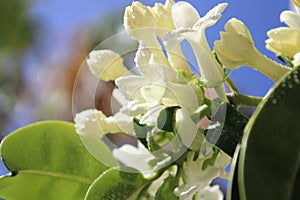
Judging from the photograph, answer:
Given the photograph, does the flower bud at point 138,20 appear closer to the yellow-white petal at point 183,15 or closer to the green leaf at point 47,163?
the yellow-white petal at point 183,15

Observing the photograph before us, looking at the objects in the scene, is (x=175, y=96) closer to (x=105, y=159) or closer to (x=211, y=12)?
(x=211, y=12)

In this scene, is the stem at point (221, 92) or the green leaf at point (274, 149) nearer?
the green leaf at point (274, 149)

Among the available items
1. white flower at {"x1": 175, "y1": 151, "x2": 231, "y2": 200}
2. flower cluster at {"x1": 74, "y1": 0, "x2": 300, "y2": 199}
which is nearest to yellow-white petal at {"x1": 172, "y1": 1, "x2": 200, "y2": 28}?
flower cluster at {"x1": 74, "y1": 0, "x2": 300, "y2": 199}

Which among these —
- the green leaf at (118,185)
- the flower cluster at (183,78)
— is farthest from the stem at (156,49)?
the green leaf at (118,185)

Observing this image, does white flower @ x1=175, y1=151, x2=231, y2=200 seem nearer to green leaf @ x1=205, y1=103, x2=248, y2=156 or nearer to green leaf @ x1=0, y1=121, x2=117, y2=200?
green leaf @ x1=205, y1=103, x2=248, y2=156

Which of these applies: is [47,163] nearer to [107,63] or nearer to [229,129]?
[107,63]

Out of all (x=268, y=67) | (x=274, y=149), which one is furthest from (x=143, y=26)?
(x=274, y=149)

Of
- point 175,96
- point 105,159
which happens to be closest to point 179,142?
point 175,96
